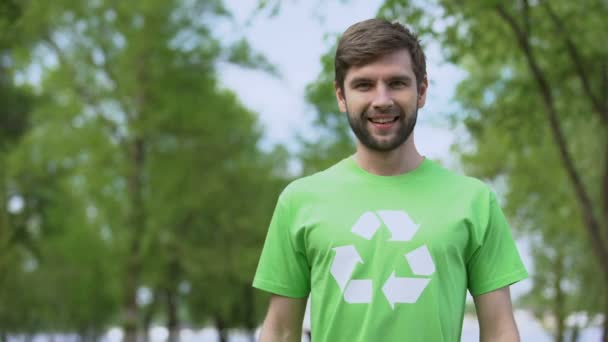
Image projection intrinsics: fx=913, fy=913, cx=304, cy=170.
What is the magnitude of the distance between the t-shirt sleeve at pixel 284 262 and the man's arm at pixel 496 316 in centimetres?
52

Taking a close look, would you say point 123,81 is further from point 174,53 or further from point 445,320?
point 445,320

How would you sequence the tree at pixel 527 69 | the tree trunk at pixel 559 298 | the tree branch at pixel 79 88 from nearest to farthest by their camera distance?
1. the tree at pixel 527 69
2. the tree branch at pixel 79 88
3. the tree trunk at pixel 559 298

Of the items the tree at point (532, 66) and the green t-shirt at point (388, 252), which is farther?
the tree at point (532, 66)

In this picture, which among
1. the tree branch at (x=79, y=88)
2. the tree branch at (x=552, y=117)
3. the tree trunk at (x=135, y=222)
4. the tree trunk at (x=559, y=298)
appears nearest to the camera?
the tree branch at (x=552, y=117)

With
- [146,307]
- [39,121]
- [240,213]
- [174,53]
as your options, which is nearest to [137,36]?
[174,53]

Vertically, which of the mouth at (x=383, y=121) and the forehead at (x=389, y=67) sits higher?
the forehead at (x=389, y=67)

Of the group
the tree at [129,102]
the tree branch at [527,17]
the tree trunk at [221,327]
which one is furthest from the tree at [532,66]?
the tree trunk at [221,327]

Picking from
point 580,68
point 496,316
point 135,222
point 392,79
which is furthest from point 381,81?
point 135,222

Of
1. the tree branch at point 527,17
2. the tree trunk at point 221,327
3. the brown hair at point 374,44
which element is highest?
the tree branch at point 527,17

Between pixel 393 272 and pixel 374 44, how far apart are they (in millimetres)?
644

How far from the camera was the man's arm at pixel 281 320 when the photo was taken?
2719mm

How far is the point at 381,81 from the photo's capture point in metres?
2.62

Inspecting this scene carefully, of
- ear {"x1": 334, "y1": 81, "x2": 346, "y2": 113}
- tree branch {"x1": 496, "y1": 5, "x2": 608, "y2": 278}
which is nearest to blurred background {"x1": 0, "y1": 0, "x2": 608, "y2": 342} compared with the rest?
tree branch {"x1": 496, "y1": 5, "x2": 608, "y2": 278}

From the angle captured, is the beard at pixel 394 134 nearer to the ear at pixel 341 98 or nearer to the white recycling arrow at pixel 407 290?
the ear at pixel 341 98
